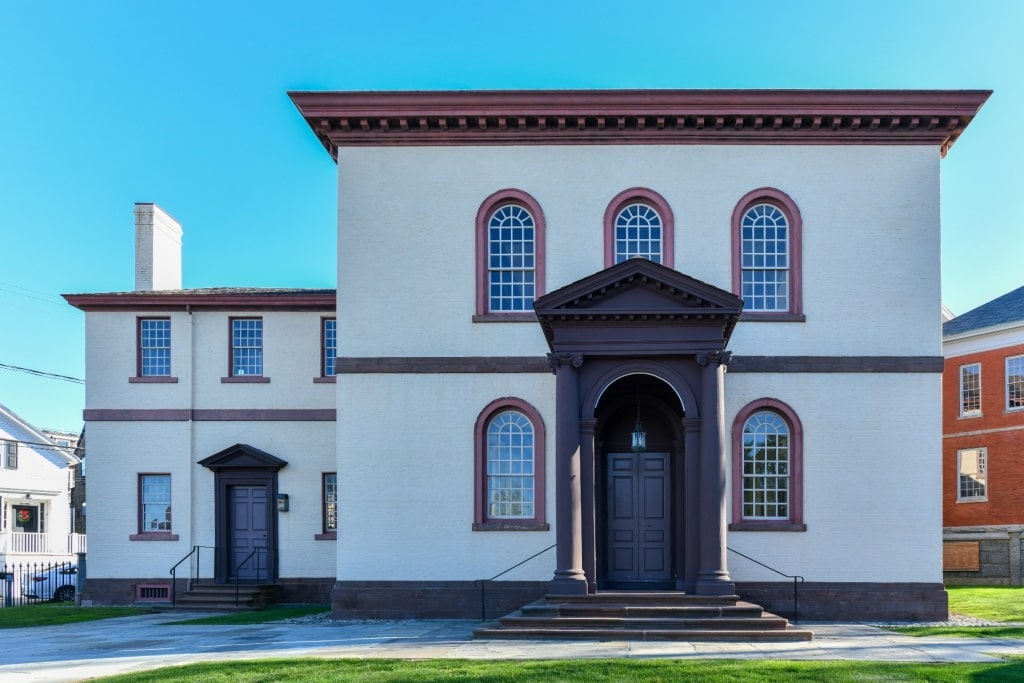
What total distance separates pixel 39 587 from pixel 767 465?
2334cm

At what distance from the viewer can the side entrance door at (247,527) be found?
2275cm

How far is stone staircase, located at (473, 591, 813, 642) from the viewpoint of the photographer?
14750mm

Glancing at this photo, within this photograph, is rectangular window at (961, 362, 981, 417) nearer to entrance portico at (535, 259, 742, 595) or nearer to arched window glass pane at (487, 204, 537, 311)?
entrance portico at (535, 259, 742, 595)

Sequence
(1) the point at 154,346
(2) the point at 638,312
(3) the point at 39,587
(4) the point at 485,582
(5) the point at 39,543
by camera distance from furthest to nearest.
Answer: (5) the point at 39,543 < (3) the point at 39,587 < (1) the point at 154,346 < (4) the point at 485,582 < (2) the point at 638,312

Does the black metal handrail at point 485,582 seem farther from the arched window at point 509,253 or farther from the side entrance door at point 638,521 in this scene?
the arched window at point 509,253

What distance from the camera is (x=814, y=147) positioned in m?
18.8

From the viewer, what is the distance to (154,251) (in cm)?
2528

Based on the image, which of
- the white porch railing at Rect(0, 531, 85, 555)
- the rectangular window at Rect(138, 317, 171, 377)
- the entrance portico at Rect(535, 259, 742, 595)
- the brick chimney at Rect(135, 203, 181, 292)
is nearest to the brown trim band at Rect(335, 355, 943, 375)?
the entrance portico at Rect(535, 259, 742, 595)

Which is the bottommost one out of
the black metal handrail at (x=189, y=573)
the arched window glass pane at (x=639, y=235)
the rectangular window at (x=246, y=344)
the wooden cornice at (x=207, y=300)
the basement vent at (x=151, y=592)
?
the basement vent at (x=151, y=592)

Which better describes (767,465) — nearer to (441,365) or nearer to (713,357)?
(713,357)

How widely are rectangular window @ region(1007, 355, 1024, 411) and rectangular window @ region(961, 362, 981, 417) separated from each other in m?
1.15

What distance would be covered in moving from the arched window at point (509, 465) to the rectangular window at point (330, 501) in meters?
5.75

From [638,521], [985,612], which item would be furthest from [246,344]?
[985,612]

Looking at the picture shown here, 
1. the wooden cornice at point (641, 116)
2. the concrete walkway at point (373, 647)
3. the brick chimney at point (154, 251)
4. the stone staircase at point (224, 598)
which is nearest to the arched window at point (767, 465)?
the concrete walkway at point (373, 647)
